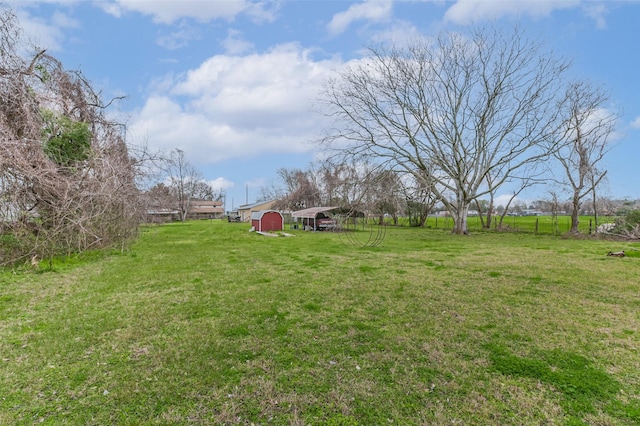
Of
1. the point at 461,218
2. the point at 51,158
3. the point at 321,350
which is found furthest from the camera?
the point at 461,218

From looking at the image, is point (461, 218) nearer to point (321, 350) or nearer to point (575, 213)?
point (575, 213)

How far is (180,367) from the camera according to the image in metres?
2.62

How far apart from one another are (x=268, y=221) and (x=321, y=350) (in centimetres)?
1821

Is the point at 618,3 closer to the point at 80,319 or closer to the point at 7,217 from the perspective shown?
the point at 80,319

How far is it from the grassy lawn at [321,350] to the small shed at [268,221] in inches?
576

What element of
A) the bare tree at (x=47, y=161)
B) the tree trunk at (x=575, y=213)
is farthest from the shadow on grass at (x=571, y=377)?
the tree trunk at (x=575, y=213)

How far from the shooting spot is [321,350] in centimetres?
293

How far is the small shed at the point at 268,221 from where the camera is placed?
20.6 metres

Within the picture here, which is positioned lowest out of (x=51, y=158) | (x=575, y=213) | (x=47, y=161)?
(x=575, y=213)

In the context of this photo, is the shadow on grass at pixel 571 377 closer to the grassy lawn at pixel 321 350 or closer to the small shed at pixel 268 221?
the grassy lawn at pixel 321 350

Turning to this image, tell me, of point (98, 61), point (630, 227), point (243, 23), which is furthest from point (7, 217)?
point (630, 227)

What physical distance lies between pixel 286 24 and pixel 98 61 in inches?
211

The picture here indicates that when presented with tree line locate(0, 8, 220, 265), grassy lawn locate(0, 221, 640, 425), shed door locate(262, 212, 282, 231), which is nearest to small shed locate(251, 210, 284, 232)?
shed door locate(262, 212, 282, 231)

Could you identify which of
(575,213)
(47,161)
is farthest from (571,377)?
(575,213)
